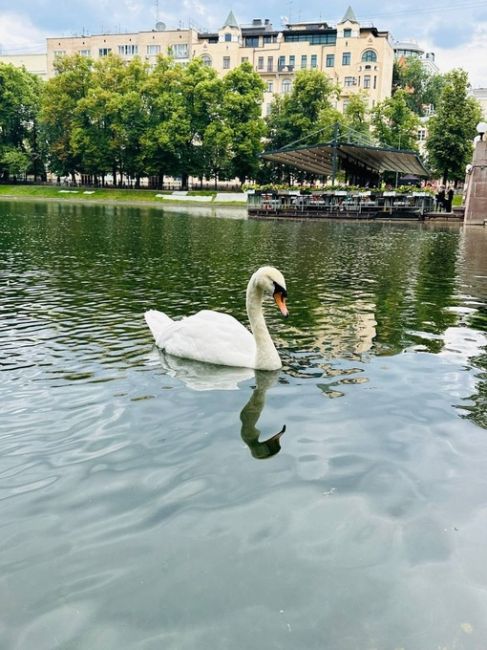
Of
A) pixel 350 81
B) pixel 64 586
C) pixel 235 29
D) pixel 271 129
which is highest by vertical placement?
pixel 235 29

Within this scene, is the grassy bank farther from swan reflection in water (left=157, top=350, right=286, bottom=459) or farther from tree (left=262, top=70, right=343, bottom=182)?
swan reflection in water (left=157, top=350, right=286, bottom=459)

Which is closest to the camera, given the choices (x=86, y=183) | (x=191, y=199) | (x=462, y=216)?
(x=462, y=216)

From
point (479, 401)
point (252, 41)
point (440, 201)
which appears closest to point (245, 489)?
point (479, 401)

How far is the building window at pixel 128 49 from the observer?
379 feet

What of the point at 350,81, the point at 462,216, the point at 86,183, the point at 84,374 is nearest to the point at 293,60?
the point at 350,81

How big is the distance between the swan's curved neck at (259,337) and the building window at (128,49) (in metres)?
121

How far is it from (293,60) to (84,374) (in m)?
112

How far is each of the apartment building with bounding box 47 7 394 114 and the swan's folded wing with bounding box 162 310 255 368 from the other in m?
102

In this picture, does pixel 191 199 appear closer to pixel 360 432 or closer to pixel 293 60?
pixel 293 60

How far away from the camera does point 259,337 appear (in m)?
7.95

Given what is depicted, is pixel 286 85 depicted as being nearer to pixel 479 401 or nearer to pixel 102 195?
pixel 102 195

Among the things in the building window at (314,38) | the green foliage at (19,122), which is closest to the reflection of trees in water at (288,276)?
the green foliage at (19,122)

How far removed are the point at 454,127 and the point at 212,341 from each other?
2526 inches

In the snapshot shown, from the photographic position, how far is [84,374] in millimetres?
7949
